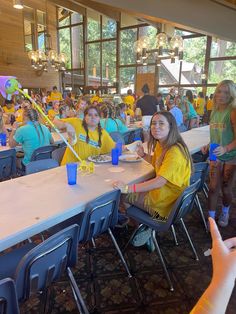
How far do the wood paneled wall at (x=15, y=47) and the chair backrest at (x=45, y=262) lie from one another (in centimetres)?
1330

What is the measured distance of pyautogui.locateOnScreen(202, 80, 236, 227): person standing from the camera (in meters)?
2.41

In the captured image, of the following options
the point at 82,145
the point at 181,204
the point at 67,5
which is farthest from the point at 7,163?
the point at 67,5

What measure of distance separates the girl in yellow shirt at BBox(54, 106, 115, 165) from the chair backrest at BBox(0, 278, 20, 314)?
1674 mm

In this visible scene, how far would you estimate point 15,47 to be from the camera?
12.7 metres

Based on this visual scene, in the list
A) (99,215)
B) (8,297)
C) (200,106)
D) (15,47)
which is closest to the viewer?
(8,297)

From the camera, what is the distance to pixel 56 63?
887 cm

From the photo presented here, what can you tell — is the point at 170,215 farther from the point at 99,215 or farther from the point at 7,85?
the point at 7,85

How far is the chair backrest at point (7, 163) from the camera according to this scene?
298 centimetres

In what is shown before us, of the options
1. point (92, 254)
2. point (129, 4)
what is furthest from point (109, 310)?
point (129, 4)

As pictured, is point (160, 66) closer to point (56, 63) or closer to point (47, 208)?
point (56, 63)

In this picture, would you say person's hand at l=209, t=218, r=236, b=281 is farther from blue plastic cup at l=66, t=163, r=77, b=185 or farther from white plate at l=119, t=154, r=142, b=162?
white plate at l=119, t=154, r=142, b=162

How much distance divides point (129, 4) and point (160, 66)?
9.74 m

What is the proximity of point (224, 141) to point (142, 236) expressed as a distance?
1284 mm

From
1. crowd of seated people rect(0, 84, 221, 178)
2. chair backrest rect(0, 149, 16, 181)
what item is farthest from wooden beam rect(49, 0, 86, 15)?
chair backrest rect(0, 149, 16, 181)
